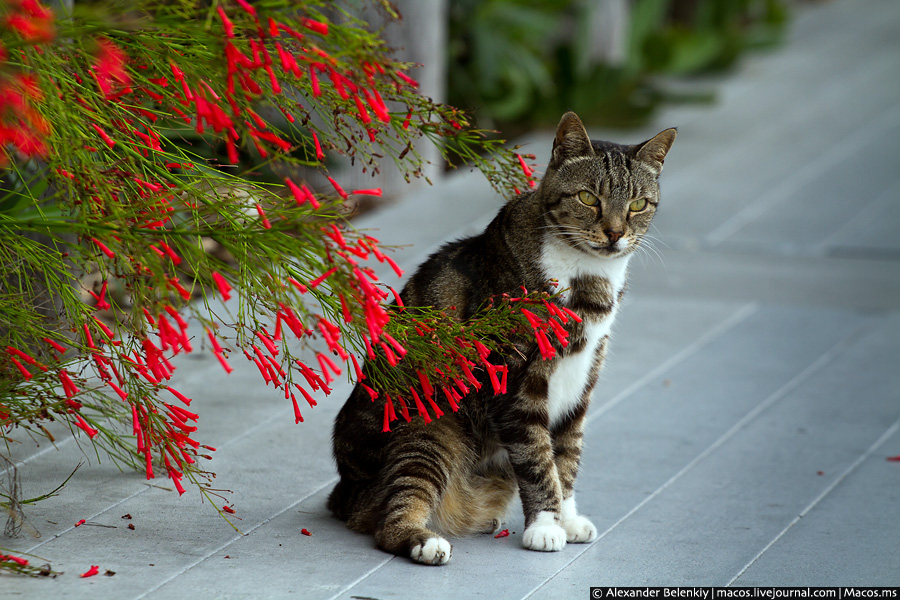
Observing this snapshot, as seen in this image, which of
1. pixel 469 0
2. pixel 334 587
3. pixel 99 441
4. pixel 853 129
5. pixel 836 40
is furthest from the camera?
pixel 836 40

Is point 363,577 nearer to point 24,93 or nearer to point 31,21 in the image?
point 24,93

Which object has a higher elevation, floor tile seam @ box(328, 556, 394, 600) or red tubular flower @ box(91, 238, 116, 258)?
red tubular flower @ box(91, 238, 116, 258)

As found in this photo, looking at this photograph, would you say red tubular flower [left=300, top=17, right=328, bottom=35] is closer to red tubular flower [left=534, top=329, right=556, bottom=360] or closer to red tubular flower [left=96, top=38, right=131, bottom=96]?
red tubular flower [left=96, top=38, right=131, bottom=96]

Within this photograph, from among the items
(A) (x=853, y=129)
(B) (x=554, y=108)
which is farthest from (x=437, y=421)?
(A) (x=853, y=129)

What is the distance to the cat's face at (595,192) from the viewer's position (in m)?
2.63

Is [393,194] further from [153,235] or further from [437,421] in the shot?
[153,235]

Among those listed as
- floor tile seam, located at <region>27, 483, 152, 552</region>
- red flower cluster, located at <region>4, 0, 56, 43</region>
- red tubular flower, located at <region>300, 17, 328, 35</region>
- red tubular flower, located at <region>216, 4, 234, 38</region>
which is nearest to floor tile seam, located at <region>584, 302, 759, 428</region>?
floor tile seam, located at <region>27, 483, 152, 552</region>

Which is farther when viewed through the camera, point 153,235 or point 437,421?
point 437,421

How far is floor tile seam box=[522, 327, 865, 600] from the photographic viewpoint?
2.63 meters

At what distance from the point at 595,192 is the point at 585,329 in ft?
1.15

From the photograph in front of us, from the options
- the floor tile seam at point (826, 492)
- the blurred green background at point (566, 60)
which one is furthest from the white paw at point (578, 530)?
the blurred green background at point (566, 60)

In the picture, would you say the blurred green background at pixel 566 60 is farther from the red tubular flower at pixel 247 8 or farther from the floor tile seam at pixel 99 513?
the red tubular flower at pixel 247 8

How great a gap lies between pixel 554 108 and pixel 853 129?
215 cm

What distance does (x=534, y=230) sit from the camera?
2.67m
